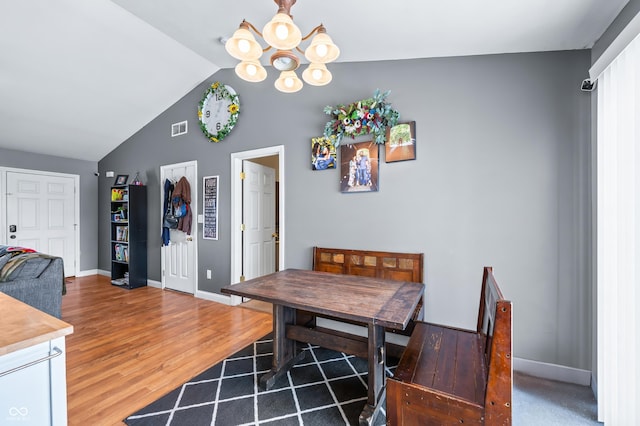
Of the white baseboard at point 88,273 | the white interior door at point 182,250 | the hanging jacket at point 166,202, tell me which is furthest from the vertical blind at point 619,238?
the white baseboard at point 88,273

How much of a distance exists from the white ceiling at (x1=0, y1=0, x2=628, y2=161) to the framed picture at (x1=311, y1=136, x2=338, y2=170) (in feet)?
2.67

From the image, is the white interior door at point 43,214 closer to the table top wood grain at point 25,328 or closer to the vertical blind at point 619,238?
the table top wood grain at point 25,328

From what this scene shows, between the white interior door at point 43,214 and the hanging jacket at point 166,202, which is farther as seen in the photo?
the white interior door at point 43,214

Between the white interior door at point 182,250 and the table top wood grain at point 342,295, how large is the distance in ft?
7.45

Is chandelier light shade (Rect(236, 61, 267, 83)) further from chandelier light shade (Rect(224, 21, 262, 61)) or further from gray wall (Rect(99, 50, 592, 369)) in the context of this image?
gray wall (Rect(99, 50, 592, 369))

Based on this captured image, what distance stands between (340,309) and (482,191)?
61.2 inches

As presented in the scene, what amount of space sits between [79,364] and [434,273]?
2.97 meters

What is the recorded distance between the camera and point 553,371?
6.75 ft

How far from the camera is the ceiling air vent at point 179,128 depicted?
415 centimetres

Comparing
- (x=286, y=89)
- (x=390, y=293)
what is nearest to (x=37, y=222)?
(x=286, y=89)

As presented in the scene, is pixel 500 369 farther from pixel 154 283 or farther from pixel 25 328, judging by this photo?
pixel 154 283

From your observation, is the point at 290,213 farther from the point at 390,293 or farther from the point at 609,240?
the point at 609,240

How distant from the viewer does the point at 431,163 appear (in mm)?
2420

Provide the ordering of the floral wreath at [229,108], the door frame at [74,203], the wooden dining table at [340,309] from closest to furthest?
the wooden dining table at [340,309], the floral wreath at [229,108], the door frame at [74,203]
